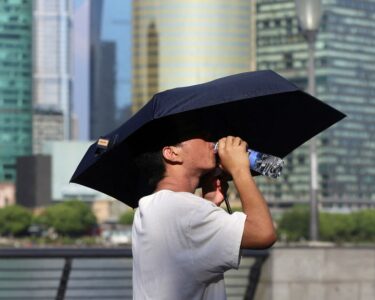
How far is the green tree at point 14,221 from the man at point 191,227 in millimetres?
158184

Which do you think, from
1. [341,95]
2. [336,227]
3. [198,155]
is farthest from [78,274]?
[341,95]

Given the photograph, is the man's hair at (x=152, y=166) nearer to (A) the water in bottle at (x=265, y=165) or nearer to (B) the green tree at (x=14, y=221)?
(A) the water in bottle at (x=265, y=165)

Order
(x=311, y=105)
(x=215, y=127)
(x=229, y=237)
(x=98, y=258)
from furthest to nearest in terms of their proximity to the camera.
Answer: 1. (x=98, y=258)
2. (x=311, y=105)
3. (x=215, y=127)
4. (x=229, y=237)

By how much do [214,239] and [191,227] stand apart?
8 centimetres

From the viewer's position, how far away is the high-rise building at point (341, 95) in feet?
512

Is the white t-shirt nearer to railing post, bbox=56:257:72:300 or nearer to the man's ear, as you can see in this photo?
the man's ear

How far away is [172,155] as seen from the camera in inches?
126

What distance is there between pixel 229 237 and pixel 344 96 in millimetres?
156837

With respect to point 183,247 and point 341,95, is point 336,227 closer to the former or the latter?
point 341,95

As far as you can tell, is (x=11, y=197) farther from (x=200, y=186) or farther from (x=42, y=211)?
(x=200, y=186)

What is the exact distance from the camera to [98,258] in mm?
8812

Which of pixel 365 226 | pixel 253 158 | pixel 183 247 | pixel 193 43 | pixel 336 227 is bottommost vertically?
pixel 365 226

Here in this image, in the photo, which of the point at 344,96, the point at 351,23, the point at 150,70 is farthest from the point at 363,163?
the point at 150,70

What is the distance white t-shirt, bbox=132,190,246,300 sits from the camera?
2.96 metres
